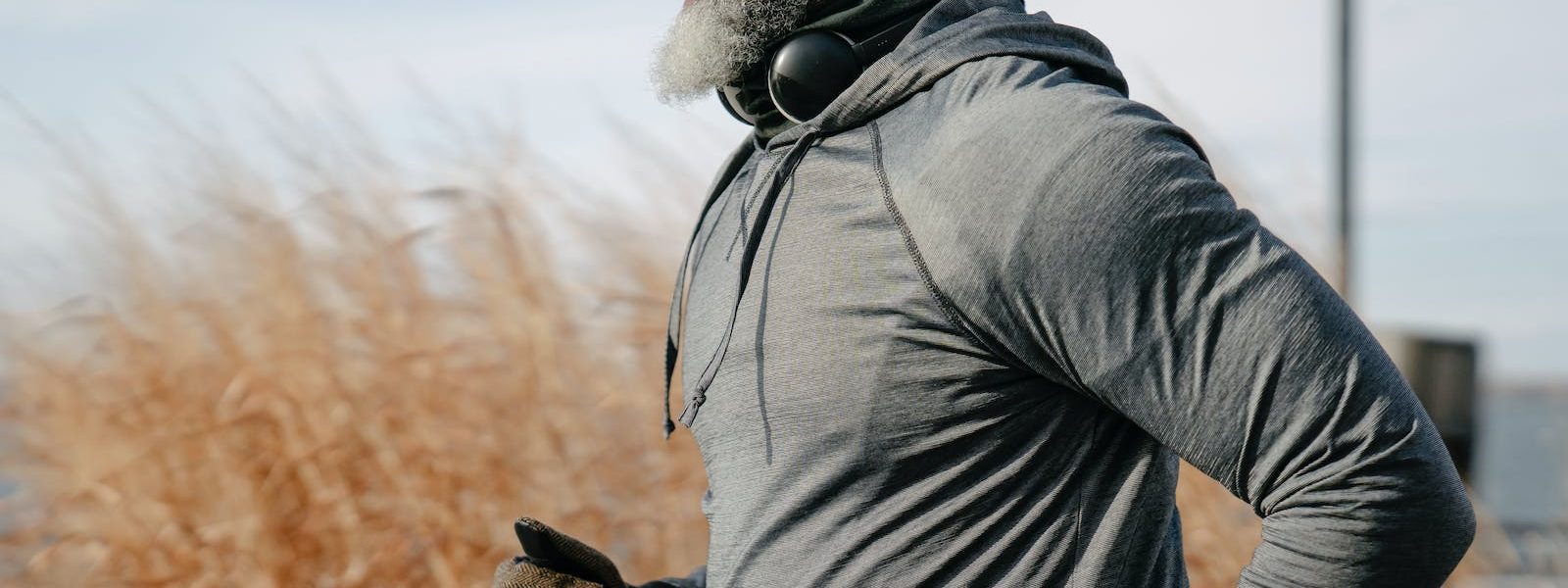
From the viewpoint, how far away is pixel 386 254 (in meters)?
3.26

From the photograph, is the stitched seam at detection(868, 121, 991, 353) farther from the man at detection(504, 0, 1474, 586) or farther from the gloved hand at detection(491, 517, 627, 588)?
the gloved hand at detection(491, 517, 627, 588)

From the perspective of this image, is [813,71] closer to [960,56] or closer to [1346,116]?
[960,56]

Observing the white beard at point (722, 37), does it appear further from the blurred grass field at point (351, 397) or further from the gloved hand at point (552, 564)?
the blurred grass field at point (351, 397)

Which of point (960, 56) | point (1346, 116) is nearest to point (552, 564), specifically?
point (960, 56)

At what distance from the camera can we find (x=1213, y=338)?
39.8 inches

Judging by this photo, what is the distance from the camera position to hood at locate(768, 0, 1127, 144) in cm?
120

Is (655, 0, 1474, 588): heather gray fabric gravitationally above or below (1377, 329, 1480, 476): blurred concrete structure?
above

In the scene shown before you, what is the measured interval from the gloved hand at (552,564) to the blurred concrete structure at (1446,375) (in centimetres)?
430

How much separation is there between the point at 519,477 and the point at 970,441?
2063 mm

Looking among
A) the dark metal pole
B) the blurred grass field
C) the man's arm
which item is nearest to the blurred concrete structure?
the dark metal pole

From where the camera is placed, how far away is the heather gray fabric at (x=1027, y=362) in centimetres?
101

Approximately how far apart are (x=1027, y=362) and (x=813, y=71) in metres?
0.40

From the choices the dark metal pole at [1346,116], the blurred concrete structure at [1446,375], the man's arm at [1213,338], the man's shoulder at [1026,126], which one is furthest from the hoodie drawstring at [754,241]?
the dark metal pole at [1346,116]

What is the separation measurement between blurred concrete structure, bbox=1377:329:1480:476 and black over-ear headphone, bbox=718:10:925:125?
426 centimetres
